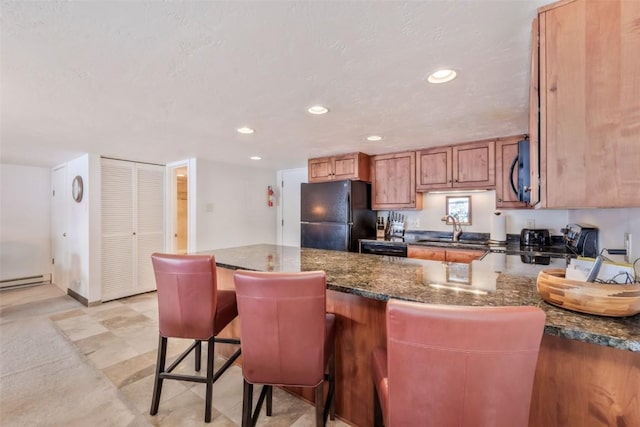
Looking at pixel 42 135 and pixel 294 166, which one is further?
pixel 294 166

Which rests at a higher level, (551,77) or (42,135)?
(42,135)

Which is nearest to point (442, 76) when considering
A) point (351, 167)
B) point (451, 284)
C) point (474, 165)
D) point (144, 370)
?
point (451, 284)

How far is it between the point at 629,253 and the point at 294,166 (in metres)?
3.93

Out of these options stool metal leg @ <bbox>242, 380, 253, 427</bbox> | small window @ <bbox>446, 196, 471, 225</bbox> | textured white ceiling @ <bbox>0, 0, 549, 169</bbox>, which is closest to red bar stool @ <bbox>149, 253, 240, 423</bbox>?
stool metal leg @ <bbox>242, 380, 253, 427</bbox>

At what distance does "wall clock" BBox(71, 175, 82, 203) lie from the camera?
3753 millimetres

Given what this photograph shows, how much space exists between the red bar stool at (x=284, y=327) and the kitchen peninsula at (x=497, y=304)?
0.19 metres

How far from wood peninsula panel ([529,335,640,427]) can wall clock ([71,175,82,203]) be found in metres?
4.98

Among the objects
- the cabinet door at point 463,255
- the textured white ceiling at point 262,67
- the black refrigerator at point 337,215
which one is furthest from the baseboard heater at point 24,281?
the cabinet door at point 463,255

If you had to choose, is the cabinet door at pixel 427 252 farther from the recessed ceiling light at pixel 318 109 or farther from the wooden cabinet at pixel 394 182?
the recessed ceiling light at pixel 318 109

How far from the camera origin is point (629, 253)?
1.52 metres

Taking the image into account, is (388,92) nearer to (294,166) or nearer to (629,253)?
(629,253)

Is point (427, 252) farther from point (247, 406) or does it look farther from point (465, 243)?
point (247, 406)

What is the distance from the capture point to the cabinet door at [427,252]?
3.09 m

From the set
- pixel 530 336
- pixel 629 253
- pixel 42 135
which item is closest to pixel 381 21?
pixel 530 336
